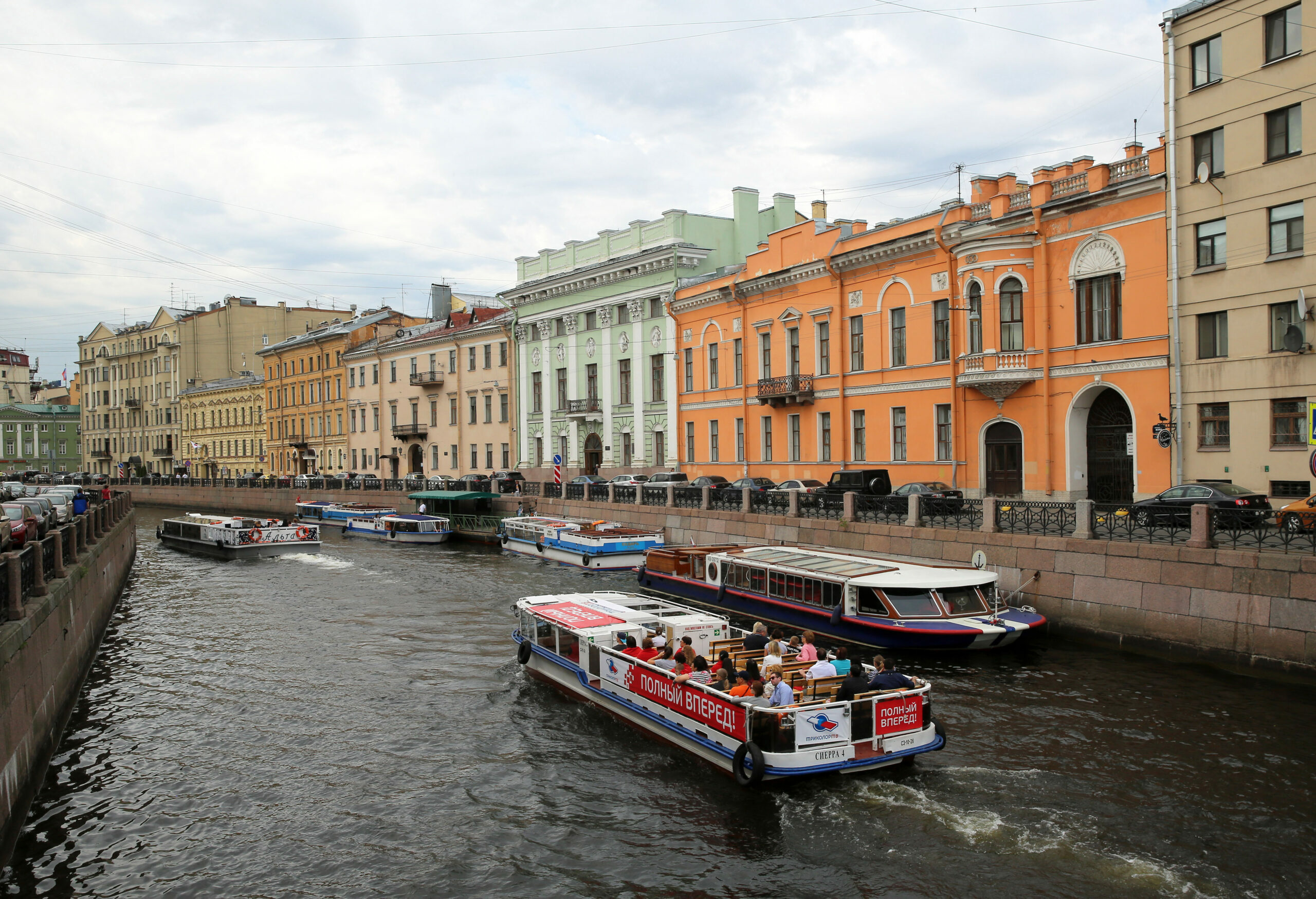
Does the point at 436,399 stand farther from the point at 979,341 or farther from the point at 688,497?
the point at 979,341

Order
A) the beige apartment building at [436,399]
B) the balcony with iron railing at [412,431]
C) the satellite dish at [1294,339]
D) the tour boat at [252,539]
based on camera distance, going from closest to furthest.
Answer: the satellite dish at [1294,339]
the tour boat at [252,539]
the beige apartment building at [436,399]
the balcony with iron railing at [412,431]

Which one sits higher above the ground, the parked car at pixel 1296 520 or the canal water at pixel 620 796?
the parked car at pixel 1296 520

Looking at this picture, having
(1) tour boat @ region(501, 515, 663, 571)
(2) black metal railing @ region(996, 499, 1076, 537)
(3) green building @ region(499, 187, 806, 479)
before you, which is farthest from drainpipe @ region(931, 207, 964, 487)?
(3) green building @ region(499, 187, 806, 479)

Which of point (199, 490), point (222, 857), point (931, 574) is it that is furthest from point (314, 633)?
point (199, 490)

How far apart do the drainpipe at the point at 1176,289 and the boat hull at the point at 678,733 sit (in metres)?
15.1

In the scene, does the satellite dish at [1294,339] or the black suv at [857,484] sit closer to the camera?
the satellite dish at [1294,339]

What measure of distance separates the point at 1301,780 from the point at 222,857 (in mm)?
11897

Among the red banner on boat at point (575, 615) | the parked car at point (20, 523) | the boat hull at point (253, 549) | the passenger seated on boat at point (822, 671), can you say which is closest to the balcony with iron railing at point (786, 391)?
the boat hull at point (253, 549)

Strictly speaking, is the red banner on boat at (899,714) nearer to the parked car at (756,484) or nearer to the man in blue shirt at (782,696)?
the man in blue shirt at (782,696)

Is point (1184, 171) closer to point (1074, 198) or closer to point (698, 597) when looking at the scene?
point (1074, 198)

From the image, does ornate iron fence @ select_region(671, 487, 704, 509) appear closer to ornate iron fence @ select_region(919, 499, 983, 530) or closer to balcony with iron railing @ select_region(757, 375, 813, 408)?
balcony with iron railing @ select_region(757, 375, 813, 408)

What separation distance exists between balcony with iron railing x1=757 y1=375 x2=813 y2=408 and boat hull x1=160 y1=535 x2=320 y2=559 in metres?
17.8

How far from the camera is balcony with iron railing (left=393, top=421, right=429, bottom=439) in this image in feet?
191

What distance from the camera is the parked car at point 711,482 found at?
31.6 metres
